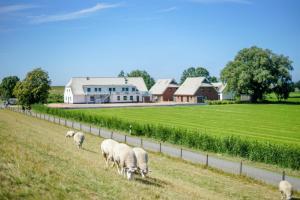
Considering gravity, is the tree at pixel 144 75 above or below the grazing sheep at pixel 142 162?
above

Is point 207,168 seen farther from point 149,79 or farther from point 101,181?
point 149,79

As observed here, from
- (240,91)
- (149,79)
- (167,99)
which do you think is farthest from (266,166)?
(149,79)

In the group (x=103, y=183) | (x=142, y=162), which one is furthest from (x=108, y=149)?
(x=103, y=183)

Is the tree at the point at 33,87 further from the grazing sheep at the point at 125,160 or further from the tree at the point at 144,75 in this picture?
the tree at the point at 144,75

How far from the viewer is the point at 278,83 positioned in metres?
109

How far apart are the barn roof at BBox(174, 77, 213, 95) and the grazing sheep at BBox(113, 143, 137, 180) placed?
100 meters

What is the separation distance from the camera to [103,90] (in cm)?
12450

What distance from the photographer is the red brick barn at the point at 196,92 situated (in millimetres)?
123312

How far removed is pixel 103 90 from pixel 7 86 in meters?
56.5

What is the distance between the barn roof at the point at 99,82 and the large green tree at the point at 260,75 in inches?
1307

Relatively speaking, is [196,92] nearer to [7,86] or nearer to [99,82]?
[99,82]

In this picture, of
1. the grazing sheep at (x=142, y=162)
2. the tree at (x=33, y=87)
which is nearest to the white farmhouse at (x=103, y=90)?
the tree at (x=33, y=87)

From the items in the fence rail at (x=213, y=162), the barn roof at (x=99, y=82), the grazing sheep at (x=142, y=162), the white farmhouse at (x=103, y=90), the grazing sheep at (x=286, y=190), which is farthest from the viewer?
the barn roof at (x=99, y=82)

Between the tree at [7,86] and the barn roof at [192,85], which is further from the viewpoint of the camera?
the tree at [7,86]
